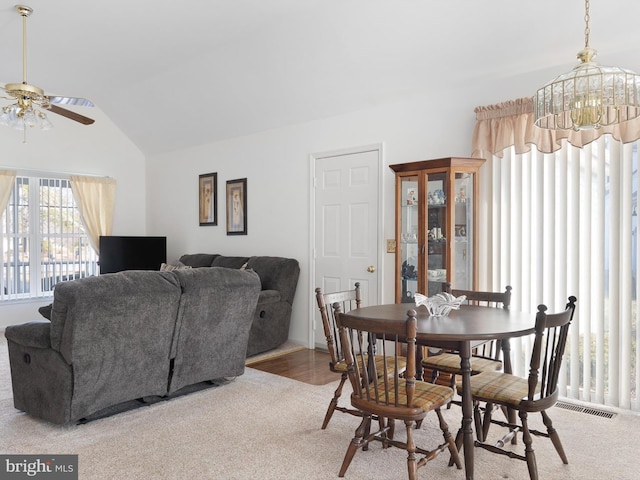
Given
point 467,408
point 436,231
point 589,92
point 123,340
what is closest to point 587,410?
point 467,408

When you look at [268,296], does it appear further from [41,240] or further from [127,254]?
[41,240]

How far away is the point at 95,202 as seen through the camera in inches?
286

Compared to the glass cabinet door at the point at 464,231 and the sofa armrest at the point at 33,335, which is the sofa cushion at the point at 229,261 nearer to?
the glass cabinet door at the point at 464,231

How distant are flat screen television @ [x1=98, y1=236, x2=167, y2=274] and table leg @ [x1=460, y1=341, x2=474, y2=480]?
17.7 ft

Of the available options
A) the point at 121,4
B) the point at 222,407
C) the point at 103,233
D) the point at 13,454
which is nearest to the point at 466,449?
the point at 222,407

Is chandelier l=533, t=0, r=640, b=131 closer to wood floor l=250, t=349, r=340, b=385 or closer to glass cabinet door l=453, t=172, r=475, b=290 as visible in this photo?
glass cabinet door l=453, t=172, r=475, b=290

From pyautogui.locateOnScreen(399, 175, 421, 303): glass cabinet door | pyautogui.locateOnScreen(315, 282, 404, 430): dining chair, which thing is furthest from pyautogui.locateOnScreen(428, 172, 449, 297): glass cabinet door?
pyautogui.locateOnScreen(315, 282, 404, 430): dining chair

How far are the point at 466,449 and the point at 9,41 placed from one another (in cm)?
550

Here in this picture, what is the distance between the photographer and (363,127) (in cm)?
505

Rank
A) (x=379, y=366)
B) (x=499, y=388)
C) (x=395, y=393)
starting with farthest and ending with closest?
(x=379, y=366)
(x=499, y=388)
(x=395, y=393)

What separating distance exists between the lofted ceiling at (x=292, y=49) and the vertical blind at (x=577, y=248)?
2.11 ft

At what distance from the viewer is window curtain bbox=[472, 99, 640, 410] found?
11.4 feet

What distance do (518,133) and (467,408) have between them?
2.28 meters

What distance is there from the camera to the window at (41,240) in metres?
6.59
